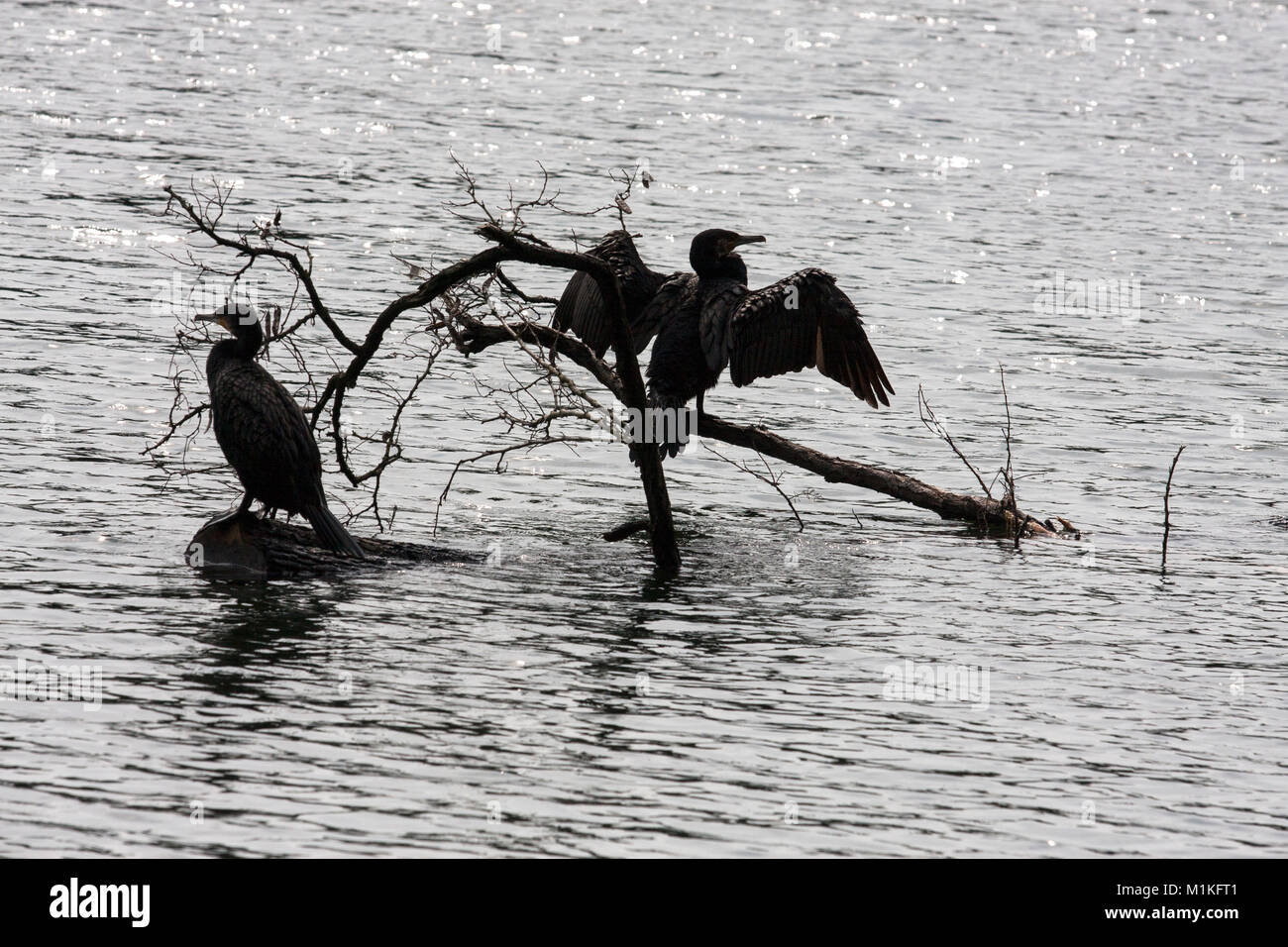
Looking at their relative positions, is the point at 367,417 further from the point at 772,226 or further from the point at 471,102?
the point at 471,102

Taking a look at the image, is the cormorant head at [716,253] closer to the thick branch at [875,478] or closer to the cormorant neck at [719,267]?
the cormorant neck at [719,267]

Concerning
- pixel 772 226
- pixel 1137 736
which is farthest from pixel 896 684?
pixel 772 226

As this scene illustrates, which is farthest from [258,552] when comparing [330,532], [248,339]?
[248,339]

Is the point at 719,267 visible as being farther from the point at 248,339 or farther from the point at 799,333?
the point at 248,339

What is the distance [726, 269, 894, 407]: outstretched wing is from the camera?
11547 millimetres

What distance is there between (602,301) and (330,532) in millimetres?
2370

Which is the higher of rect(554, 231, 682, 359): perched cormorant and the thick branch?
rect(554, 231, 682, 359): perched cormorant

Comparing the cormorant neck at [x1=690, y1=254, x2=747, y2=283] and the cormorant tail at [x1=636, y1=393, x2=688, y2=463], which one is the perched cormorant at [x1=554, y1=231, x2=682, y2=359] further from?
the cormorant tail at [x1=636, y1=393, x2=688, y2=463]

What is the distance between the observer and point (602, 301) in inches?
471

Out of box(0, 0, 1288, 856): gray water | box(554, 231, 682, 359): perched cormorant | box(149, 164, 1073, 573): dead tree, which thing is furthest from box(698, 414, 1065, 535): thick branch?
box(554, 231, 682, 359): perched cormorant

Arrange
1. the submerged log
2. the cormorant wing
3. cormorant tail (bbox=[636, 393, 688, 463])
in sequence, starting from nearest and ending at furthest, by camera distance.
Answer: the cormorant wing → the submerged log → cormorant tail (bbox=[636, 393, 688, 463])

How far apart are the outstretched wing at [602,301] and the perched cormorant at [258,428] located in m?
2.24

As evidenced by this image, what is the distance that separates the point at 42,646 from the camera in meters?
9.66

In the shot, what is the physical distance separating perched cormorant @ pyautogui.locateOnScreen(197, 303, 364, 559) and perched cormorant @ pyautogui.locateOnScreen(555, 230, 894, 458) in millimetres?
2243
